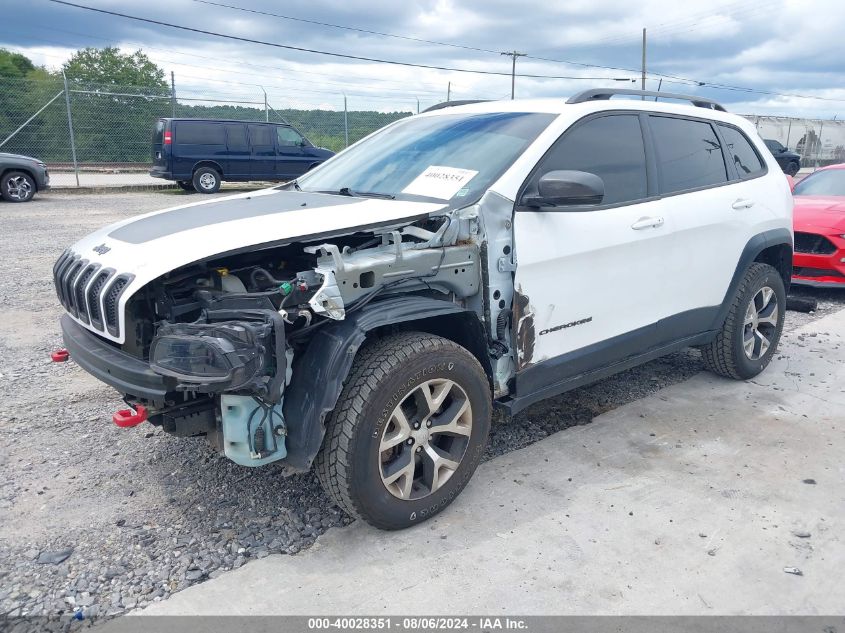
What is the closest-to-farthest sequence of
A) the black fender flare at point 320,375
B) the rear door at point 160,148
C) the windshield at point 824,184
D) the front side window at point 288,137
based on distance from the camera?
the black fender flare at point 320,375, the windshield at point 824,184, the rear door at point 160,148, the front side window at point 288,137

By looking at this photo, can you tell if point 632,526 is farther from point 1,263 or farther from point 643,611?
point 1,263

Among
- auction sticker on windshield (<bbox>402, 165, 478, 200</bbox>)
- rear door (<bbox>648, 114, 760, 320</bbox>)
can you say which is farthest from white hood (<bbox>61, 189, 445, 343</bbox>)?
rear door (<bbox>648, 114, 760, 320</bbox>)

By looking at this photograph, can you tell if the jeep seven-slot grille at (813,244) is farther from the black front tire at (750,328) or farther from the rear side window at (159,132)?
the rear side window at (159,132)

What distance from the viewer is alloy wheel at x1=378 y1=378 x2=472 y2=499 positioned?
299cm

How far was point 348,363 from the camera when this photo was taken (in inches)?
109

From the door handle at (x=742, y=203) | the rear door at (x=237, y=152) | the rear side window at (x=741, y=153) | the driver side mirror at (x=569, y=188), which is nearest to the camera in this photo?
the driver side mirror at (x=569, y=188)

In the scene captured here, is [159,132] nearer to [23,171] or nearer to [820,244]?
[23,171]

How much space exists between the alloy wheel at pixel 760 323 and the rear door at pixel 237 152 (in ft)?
51.9

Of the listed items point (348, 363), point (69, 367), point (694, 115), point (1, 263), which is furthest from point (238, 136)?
point (348, 363)

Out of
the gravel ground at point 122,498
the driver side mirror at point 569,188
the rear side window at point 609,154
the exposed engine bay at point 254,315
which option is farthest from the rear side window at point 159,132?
the driver side mirror at point 569,188

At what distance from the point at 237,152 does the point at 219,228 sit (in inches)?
649

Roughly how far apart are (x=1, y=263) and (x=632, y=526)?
27.6 feet

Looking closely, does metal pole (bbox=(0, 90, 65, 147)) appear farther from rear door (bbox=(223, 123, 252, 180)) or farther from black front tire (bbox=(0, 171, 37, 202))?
rear door (bbox=(223, 123, 252, 180))

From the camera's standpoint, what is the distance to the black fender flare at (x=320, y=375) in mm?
2750
